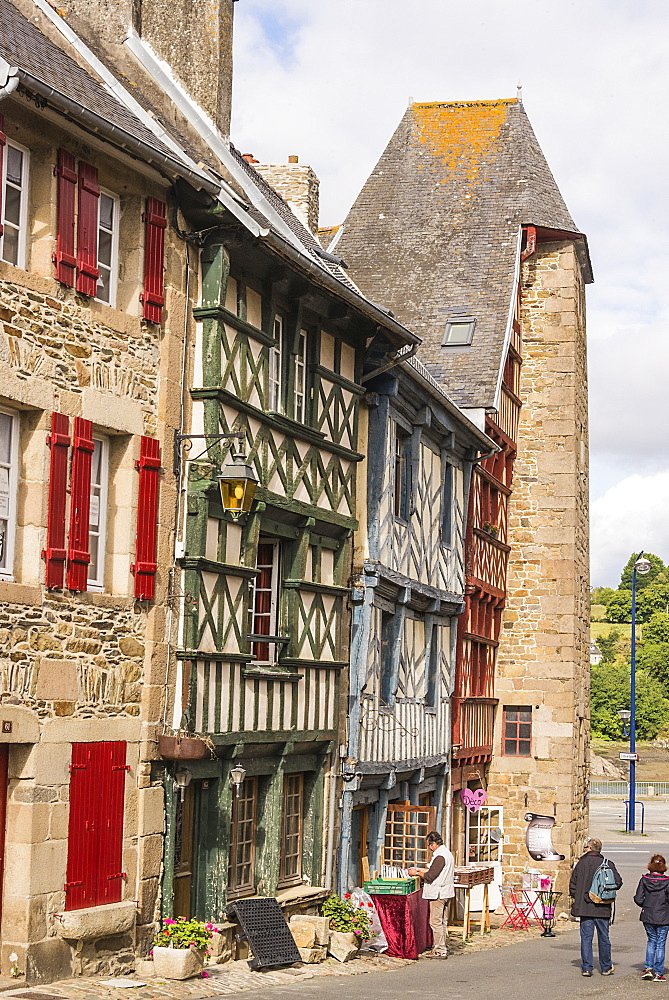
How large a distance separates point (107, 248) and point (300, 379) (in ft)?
11.1

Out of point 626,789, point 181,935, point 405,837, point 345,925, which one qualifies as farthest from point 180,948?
point 626,789

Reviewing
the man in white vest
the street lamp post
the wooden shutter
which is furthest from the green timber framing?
the street lamp post

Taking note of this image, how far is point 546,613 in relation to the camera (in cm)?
2309

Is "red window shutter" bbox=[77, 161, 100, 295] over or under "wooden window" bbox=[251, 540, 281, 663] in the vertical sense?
over

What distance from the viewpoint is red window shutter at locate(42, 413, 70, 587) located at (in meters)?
9.55

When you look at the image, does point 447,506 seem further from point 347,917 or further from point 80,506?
point 80,506

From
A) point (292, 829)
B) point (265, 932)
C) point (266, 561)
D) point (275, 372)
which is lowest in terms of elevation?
point (265, 932)

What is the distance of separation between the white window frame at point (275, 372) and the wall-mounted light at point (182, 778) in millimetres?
3288

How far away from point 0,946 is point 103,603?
2.38 metres

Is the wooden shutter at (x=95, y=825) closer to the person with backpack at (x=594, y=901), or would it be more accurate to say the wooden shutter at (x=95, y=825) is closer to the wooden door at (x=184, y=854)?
the wooden door at (x=184, y=854)

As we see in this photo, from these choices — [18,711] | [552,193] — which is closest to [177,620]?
[18,711]

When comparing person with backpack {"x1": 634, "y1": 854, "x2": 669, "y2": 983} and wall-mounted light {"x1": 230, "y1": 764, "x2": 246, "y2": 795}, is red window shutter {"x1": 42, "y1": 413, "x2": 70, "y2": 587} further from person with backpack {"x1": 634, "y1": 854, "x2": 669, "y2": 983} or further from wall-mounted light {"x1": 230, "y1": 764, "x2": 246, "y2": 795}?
person with backpack {"x1": 634, "y1": 854, "x2": 669, "y2": 983}

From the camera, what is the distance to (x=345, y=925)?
13.3 meters

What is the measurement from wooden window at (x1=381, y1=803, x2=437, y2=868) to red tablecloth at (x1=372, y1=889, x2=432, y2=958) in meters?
1.69
